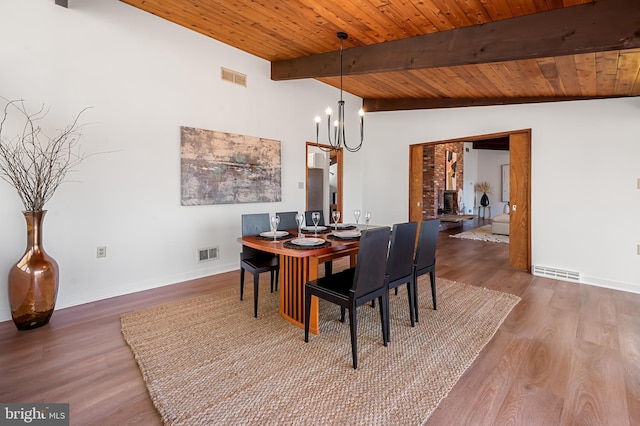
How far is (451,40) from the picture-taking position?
304 centimetres

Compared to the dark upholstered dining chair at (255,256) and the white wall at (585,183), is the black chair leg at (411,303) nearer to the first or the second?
the dark upholstered dining chair at (255,256)

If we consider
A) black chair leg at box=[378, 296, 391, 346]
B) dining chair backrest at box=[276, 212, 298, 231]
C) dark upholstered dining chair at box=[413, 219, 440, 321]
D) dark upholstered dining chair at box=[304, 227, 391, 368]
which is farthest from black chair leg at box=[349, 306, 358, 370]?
dining chair backrest at box=[276, 212, 298, 231]

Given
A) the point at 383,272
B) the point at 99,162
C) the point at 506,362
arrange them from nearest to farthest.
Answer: the point at 506,362 < the point at 383,272 < the point at 99,162

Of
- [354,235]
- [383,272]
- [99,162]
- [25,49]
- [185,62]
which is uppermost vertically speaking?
[185,62]

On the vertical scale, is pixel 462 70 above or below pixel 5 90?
above

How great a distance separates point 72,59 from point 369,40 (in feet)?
10.2

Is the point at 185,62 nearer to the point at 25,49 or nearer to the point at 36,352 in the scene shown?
the point at 25,49

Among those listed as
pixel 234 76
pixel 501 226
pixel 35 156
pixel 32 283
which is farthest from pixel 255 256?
pixel 501 226

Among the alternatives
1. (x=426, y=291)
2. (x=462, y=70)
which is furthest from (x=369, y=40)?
(x=426, y=291)

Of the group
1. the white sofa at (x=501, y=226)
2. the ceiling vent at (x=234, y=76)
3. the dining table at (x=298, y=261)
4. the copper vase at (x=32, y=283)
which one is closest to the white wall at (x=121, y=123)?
the ceiling vent at (x=234, y=76)

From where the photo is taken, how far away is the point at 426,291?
11.6 ft

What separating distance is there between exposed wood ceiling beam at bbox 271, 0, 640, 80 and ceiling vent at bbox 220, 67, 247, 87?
1383 millimetres

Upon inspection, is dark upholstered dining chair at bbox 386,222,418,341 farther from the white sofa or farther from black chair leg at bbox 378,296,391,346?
the white sofa

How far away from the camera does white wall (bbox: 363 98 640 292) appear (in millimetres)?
3688
